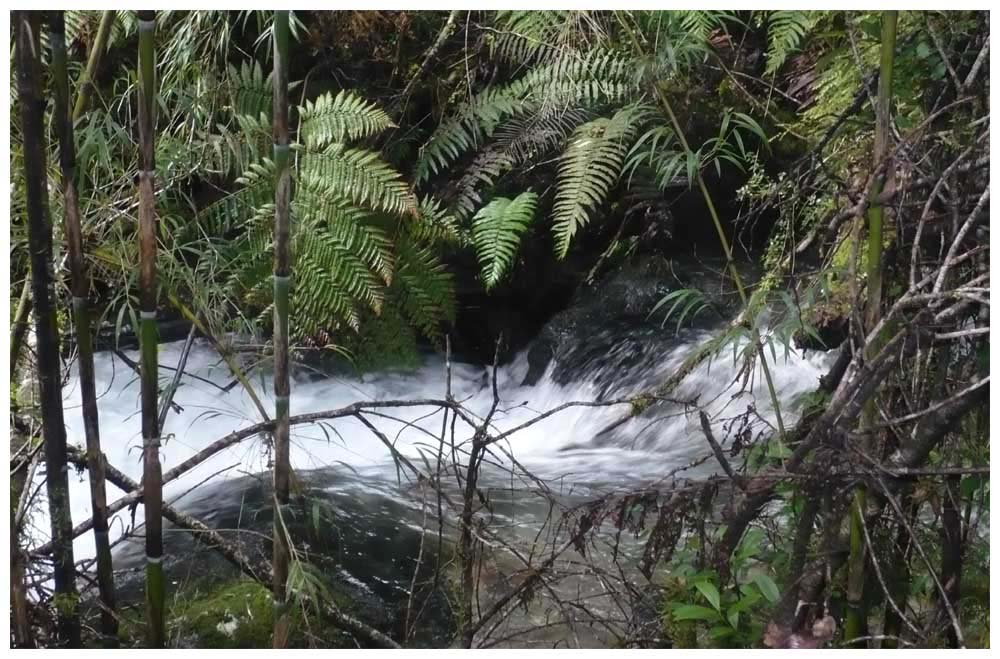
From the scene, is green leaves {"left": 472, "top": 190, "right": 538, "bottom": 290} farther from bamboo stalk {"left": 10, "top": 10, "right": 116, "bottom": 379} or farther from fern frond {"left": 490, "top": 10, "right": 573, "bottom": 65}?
bamboo stalk {"left": 10, "top": 10, "right": 116, "bottom": 379}

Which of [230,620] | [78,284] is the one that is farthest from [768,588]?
[78,284]

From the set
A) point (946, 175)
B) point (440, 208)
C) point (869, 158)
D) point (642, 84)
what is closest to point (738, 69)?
point (642, 84)

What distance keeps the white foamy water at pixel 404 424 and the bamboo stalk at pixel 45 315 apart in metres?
0.44

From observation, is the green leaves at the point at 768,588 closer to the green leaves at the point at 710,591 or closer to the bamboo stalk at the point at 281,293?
the green leaves at the point at 710,591

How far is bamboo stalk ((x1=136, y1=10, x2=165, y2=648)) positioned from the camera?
3.13 feet

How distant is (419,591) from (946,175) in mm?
1176

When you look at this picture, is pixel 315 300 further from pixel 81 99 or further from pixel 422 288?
pixel 81 99

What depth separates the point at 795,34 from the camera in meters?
2.17

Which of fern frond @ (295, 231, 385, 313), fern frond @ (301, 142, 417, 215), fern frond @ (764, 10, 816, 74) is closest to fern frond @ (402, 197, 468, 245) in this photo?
fern frond @ (301, 142, 417, 215)

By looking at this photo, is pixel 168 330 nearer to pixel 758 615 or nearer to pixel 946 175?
pixel 758 615

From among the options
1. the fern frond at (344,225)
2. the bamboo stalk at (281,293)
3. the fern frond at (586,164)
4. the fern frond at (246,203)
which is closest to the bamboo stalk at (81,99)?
the bamboo stalk at (281,293)

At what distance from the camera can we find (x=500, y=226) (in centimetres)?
288

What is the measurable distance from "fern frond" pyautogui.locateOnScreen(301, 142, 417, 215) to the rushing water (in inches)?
22.9

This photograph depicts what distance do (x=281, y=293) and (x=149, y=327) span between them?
0.17 metres
